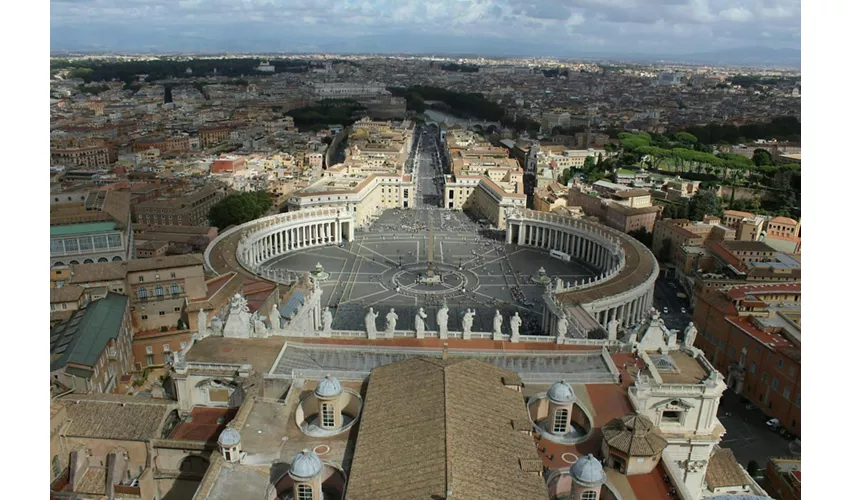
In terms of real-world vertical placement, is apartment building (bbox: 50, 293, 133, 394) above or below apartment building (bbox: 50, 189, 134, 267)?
below

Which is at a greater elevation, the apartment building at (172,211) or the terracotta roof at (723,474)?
the apartment building at (172,211)

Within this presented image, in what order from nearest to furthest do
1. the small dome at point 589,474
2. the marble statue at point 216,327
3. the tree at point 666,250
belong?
the small dome at point 589,474, the marble statue at point 216,327, the tree at point 666,250

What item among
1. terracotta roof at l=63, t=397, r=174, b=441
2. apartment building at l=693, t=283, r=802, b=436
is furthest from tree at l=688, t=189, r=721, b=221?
→ terracotta roof at l=63, t=397, r=174, b=441

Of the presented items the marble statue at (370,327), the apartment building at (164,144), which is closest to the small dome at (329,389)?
the marble statue at (370,327)

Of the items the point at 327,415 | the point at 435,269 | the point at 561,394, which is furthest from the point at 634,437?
the point at 435,269

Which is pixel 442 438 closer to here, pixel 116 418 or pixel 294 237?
pixel 116 418

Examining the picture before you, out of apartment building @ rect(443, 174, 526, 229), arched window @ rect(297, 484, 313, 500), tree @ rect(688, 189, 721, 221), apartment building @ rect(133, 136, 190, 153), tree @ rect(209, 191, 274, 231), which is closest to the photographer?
A: arched window @ rect(297, 484, 313, 500)

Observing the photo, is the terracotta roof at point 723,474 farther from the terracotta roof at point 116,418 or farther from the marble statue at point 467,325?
the terracotta roof at point 116,418

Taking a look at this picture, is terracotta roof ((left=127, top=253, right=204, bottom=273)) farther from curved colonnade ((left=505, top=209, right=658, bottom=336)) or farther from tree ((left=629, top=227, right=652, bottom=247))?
tree ((left=629, top=227, right=652, bottom=247))
